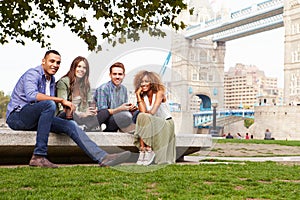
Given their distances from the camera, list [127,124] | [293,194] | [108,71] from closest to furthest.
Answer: [293,194] < [108,71] < [127,124]

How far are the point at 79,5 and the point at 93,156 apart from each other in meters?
1.97

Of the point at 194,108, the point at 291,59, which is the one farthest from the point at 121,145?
the point at 291,59

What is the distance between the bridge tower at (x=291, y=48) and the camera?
143ft

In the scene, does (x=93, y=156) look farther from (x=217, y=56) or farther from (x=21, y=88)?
(x=217, y=56)

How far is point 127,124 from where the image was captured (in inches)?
171

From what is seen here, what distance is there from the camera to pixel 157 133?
4180 mm

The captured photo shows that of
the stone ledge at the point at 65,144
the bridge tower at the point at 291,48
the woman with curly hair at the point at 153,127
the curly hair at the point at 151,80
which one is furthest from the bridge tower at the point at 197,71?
the bridge tower at the point at 291,48

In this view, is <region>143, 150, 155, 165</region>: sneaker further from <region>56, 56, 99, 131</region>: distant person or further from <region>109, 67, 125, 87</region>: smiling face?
<region>109, 67, 125, 87</region>: smiling face

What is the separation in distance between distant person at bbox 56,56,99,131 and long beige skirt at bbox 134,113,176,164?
1.40 ft

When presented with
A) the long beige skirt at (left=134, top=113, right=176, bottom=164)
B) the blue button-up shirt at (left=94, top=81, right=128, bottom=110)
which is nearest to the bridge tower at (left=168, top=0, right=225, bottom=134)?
the long beige skirt at (left=134, top=113, right=176, bottom=164)

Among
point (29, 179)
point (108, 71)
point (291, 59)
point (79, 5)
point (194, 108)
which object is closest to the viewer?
point (29, 179)

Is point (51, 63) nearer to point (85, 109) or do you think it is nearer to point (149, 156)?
point (85, 109)

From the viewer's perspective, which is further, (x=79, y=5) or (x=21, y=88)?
(x=79, y=5)

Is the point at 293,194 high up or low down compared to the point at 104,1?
down
